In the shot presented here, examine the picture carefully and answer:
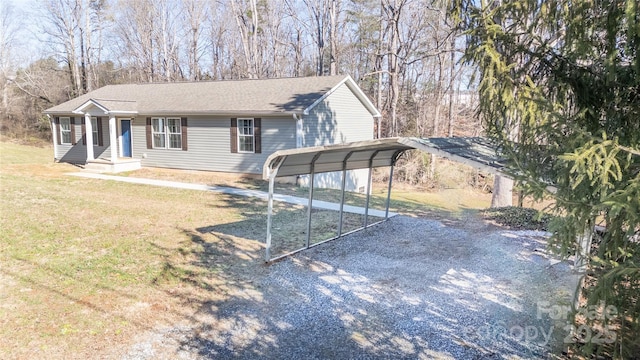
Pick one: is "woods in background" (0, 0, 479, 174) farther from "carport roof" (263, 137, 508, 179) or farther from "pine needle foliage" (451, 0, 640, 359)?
"pine needle foliage" (451, 0, 640, 359)

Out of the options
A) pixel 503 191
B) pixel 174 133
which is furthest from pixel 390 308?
pixel 174 133

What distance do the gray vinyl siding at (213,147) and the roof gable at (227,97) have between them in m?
0.51

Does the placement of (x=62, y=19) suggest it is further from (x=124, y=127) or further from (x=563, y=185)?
(x=563, y=185)

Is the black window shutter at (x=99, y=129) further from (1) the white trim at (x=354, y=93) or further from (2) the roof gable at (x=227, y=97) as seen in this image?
(1) the white trim at (x=354, y=93)

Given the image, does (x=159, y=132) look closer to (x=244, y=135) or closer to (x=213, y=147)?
(x=213, y=147)

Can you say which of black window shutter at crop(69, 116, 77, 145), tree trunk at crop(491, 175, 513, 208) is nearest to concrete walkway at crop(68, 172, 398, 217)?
tree trunk at crop(491, 175, 513, 208)

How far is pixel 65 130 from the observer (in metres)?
20.9

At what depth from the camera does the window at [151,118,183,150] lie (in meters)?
18.2

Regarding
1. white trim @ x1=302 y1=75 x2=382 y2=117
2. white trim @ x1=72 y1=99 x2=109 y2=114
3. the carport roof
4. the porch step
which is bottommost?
the porch step

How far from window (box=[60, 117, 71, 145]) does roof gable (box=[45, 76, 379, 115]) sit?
A: 0.57 metres

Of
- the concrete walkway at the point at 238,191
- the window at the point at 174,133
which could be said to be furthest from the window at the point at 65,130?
the window at the point at 174,133

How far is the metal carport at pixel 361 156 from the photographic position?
464 centimetres

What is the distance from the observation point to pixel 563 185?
11.2 ft

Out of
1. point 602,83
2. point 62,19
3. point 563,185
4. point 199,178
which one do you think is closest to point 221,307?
point 563,185
